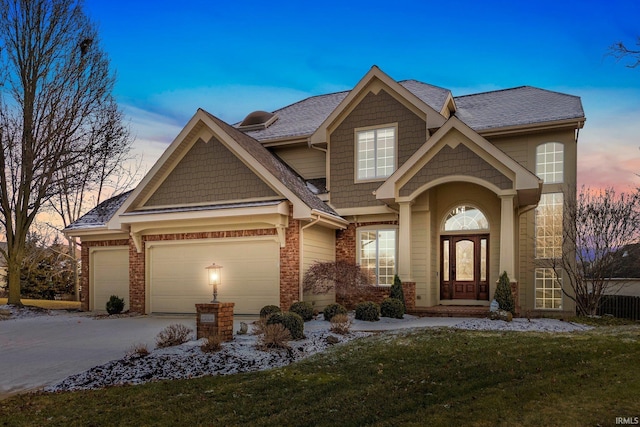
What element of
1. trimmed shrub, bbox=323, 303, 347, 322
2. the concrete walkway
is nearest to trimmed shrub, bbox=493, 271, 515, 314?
the concrete walkway

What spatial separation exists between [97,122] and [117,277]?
981 centimetres

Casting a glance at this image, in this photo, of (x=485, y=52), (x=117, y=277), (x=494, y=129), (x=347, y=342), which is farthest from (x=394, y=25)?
(x=117, y=277)

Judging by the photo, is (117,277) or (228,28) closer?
(228,28)

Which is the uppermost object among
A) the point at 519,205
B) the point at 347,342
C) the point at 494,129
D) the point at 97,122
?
the point at 97,122

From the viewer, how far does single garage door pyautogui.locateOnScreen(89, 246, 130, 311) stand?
62.0ft

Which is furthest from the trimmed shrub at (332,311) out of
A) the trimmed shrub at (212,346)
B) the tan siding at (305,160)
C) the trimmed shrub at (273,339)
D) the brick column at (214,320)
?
the tan siding at (305,160)

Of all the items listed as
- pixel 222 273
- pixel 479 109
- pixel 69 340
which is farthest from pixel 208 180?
pixel 479 109

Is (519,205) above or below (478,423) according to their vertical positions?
above

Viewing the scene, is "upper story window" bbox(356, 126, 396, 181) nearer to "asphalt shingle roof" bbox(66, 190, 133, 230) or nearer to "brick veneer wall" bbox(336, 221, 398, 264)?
"brick veneer wall" bbox(336, 221, 398, 264)

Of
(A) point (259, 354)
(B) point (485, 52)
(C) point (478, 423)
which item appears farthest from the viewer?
(B) point (485, 52)

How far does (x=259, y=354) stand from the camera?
916cm

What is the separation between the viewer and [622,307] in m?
17.8

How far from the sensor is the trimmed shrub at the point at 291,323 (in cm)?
1069

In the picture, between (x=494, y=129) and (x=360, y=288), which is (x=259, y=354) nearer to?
(x=360, y=288)
